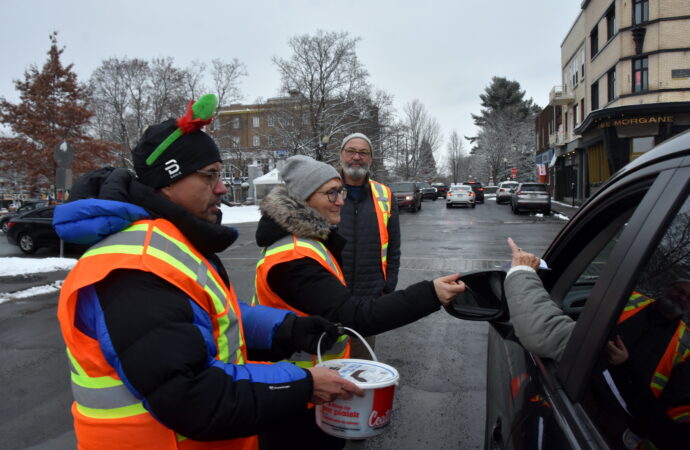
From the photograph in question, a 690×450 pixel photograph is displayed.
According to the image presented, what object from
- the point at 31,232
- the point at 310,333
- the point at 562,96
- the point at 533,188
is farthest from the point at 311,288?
the point at 562,96

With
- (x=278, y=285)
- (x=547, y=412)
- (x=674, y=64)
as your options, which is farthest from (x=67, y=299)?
(x=674, y=64)

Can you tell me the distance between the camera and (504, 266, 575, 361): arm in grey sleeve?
60.7 inches

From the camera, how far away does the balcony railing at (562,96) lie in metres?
35.2

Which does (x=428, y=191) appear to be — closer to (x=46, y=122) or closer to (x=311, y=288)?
(x=46, y=122)

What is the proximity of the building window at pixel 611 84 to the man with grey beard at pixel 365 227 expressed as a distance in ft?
88.1

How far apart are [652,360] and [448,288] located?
80 cm

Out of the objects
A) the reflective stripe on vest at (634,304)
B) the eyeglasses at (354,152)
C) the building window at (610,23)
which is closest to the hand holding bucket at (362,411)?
the reflective stripe on vest at (634,304)

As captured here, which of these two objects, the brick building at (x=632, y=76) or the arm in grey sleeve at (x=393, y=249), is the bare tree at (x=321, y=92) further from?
the arm in grey sleeve at (x=393, y=249)

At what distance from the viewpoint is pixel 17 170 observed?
97.5ft

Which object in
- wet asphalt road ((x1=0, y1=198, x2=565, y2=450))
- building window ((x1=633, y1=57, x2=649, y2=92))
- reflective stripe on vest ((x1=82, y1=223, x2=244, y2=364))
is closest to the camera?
reflective stripe on vest ((x1=82, y1=223, x2=244, y2=364))

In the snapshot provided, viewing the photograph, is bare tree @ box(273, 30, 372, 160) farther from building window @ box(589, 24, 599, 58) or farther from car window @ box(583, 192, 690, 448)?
car window @ box(583, 192, 690, 448)

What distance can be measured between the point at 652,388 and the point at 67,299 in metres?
1.46

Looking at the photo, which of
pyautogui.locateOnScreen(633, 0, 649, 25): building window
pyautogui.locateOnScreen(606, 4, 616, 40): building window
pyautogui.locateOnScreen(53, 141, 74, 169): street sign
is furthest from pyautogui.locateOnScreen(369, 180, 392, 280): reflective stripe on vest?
pyautogui.locateOnScreen(606, 4, 616, 40): building window

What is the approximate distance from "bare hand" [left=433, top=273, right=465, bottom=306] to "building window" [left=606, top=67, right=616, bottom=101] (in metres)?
28.6
